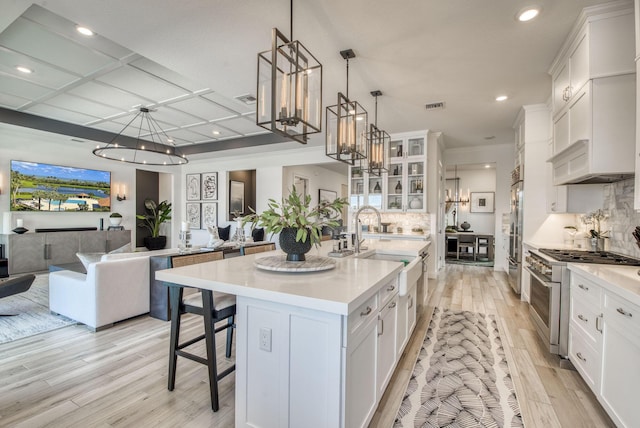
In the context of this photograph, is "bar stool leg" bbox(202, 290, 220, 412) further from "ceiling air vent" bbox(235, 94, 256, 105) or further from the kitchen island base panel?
"ceiling air vent" bbox(235, 94, 256, 105)

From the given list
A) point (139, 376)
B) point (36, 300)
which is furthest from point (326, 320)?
point (36, 300)

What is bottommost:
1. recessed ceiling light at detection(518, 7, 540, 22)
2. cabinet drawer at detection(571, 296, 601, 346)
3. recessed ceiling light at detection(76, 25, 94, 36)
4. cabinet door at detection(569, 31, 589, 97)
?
cabinet drawer at detection(571, 296, 601, 346)

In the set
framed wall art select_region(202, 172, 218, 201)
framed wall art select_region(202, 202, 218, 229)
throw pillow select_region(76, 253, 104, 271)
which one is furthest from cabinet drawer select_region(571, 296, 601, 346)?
framed wall art select_region(202, 172, 218, 201)

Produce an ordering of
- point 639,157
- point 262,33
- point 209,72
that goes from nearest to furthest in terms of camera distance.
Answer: point 639,157 → point 262,33 → point 209,72

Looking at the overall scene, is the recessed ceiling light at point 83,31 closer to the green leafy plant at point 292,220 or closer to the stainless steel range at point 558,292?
the green leafy plant at point 292,220

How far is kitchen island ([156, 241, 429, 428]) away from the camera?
4.14ft

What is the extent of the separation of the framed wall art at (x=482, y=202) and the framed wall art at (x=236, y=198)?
24.3ft

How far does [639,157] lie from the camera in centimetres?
183

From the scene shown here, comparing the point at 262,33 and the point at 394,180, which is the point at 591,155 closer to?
the point at 262,33

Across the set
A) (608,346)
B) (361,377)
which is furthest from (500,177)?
(361,377)

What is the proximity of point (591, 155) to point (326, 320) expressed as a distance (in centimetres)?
254

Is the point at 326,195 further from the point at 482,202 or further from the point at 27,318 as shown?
the point at 27,318

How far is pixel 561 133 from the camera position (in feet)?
9.50

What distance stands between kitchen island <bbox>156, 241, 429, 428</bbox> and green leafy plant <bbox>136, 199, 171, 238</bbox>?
322 inches
